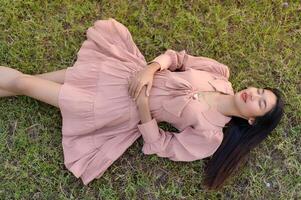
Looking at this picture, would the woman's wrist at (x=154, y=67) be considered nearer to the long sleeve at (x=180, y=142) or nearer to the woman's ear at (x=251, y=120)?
the long sleeve at (x=180, y=142)

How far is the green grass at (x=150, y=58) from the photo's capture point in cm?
366

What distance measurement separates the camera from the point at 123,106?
3430mm

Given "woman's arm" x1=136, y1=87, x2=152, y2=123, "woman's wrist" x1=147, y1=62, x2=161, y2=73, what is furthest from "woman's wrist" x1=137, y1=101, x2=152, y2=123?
"woman's wrist" x1=147, y1=62, x2=161, y2=73

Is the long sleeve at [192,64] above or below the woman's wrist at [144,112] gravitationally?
above

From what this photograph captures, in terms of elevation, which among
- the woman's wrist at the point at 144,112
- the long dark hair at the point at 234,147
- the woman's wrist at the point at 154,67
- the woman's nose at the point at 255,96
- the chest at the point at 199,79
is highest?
the woman's wrist at the point at 154,67

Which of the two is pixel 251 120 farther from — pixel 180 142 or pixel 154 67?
pixel 154 67

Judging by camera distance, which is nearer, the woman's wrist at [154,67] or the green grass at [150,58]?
the woman's wrist at [154,67]

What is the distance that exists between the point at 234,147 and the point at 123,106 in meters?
0.90

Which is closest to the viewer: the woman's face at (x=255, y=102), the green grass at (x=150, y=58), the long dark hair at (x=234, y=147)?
the woman's face at (x=255, y=102)

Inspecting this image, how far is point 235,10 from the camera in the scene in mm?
4016

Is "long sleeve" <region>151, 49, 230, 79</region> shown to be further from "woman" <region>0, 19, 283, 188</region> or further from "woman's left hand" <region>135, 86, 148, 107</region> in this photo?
"woman's left hand" <region>135, 86, 148, 107</region>

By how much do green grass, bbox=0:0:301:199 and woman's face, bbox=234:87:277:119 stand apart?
0.62 metres

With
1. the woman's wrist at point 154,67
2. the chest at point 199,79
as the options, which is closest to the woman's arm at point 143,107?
the woman's wrist at point 154,67

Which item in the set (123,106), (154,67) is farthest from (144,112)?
(154,67)
